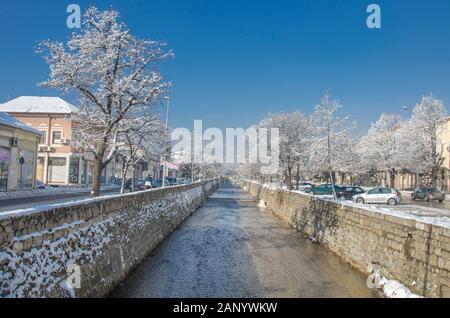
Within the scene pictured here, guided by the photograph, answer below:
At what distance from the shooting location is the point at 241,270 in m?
13.1

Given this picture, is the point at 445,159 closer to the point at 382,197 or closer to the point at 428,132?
the point at 428,132

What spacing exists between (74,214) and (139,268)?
16.4 ft

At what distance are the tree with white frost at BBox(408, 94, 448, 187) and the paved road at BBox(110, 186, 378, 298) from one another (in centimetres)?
3964

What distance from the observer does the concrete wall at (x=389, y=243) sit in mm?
7727

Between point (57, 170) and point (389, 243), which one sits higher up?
point (57, 170)

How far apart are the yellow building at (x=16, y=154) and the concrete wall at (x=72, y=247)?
22.3 metres

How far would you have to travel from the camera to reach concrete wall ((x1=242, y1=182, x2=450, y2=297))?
773cm

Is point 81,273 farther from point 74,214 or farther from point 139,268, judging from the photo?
point 139,268

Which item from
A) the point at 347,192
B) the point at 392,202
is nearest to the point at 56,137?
the point at 347,192

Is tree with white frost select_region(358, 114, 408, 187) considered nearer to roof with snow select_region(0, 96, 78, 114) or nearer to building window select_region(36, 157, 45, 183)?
roof with snow select_region(0, 96, 78, 114)

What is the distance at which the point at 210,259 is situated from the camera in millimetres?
14930

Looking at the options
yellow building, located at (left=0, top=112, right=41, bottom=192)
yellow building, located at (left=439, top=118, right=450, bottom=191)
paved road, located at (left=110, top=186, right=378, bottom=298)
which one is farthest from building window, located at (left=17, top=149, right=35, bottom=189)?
yellow building, located at (left=439, top=118, right=450, bottom=191)

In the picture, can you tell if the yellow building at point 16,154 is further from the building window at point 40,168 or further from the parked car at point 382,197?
the parked car at point 382,197

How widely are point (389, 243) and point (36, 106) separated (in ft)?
167
